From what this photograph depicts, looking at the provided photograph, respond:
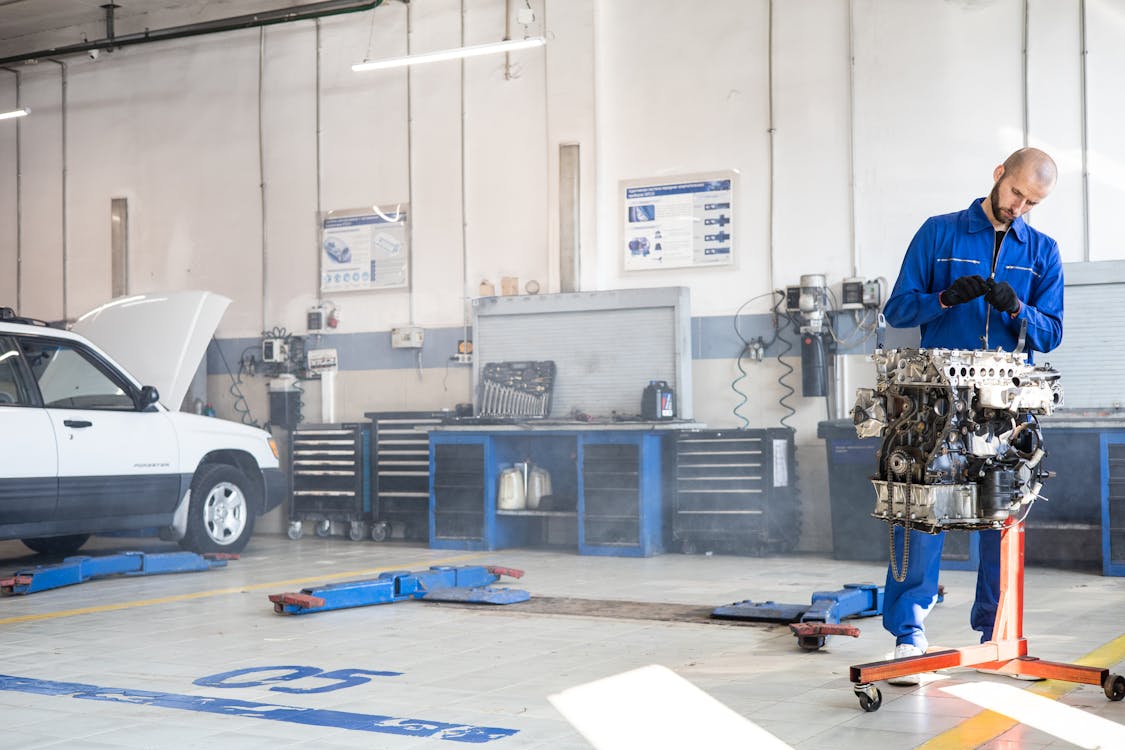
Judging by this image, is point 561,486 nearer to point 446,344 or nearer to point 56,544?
point 446,344

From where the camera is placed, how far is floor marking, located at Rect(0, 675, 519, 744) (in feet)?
10.6

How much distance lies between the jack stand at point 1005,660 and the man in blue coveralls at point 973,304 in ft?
0.40

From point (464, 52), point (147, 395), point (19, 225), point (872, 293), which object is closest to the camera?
point (147, 395)

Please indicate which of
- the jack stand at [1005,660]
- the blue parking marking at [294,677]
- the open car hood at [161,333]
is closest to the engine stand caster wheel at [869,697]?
the jack stand at [1005,660]

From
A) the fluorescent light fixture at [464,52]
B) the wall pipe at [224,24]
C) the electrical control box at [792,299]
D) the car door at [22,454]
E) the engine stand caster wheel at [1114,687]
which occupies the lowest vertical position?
the engine stand caster wheel at [1114,687]

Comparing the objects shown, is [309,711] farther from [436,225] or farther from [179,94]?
[179,94]

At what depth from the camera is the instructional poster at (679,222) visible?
28.0 ft

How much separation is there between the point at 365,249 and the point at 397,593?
15.1ft

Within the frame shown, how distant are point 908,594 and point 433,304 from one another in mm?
6417

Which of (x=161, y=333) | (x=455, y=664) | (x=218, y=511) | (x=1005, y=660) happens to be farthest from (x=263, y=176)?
(x=1005, y=660)

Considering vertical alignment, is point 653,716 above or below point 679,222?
below

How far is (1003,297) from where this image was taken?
11.0ft

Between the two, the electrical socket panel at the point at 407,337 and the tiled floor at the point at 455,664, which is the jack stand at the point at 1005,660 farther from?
the electrical socket panel at the point at 407,337

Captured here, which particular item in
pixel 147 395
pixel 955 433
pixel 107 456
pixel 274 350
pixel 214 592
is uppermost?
pixel 274 350
